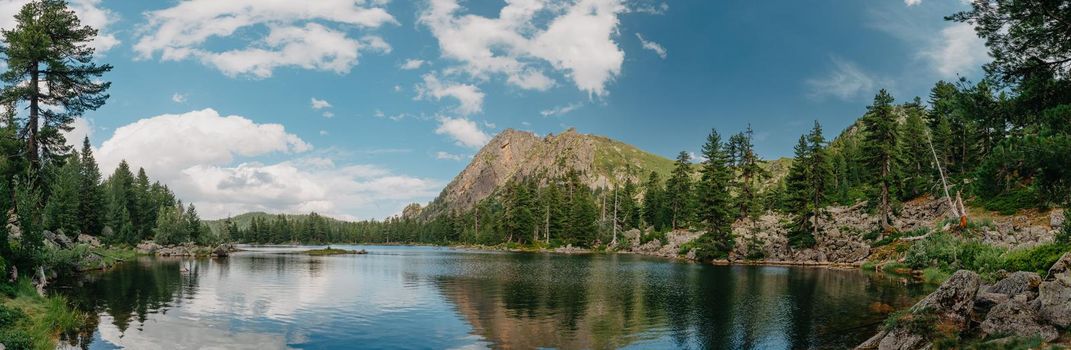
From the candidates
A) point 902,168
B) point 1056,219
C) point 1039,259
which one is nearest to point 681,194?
point 902,168

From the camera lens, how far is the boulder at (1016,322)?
18.6 metres

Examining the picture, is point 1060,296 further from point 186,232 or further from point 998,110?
point 186,232

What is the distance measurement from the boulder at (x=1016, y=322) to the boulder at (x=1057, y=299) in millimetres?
290

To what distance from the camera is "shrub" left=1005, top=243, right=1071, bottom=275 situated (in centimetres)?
2642

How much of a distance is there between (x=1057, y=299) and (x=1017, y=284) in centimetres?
380

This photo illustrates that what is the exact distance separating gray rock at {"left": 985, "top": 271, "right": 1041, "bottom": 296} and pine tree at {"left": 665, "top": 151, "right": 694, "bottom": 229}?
9842 cm

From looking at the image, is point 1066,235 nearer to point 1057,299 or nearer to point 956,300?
point 956,300

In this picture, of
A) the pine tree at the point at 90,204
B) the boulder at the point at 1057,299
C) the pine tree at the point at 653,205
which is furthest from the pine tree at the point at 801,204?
the pine tree at the point at 90,204

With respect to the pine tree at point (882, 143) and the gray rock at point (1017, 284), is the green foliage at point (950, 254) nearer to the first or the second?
the pine tree at point (882, 143)

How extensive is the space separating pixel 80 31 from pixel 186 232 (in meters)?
88.7

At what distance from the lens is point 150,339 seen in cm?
2523

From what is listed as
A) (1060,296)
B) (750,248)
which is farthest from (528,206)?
(1060,296)

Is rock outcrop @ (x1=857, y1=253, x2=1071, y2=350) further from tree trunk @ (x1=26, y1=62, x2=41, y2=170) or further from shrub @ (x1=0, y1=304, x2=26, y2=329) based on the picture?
tree trunk @ (x1=26, y1=62, x2=41, y2=170)

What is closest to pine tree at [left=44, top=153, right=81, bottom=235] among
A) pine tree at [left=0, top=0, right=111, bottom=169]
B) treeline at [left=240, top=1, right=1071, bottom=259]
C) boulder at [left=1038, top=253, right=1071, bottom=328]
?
pine tree at [left=0, top=0, right=111, bottom=169]
